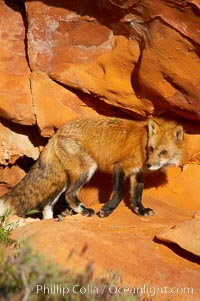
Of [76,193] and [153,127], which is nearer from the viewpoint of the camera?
[153,127]

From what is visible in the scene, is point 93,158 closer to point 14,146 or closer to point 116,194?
point 116,194

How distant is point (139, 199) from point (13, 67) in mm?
2580

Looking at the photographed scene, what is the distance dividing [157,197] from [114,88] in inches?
60.7

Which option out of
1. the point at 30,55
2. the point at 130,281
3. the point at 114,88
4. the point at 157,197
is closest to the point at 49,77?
the point at 30,55

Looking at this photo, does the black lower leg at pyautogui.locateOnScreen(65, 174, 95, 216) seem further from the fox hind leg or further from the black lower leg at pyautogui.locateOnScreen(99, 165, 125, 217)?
the black lower leg at pyautogui.locateOnScreen(99, 165, 125, 217)

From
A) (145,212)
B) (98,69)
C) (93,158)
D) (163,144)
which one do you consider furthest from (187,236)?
(98,69)

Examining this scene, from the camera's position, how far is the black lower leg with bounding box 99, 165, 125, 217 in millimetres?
6363

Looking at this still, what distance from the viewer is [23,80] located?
24.3 ft

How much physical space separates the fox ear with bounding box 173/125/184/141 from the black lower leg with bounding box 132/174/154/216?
0.68 meters

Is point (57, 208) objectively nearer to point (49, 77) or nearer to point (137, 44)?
point (49, 77)

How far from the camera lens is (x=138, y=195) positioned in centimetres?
664

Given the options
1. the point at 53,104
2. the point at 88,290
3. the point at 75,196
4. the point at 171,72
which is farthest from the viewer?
the point at 53,104

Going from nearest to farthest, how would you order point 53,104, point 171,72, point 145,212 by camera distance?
point 171,72, point 145,212, point 53,104

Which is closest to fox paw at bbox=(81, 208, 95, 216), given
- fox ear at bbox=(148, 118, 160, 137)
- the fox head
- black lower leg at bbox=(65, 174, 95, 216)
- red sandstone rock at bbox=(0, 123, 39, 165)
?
black lower leg at bbox=(65, 174, 95, 216)
